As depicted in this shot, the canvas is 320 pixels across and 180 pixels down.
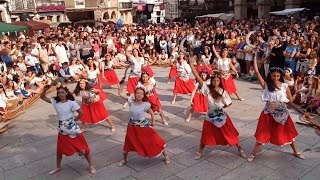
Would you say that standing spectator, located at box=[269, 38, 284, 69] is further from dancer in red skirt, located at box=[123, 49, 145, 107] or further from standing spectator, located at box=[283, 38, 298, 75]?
dancer in red skirt, located at box=[123, 49, 145, 107]

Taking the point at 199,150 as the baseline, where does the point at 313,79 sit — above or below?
above

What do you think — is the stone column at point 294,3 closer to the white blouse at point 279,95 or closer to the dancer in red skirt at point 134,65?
Answer: the dancer in red skirt at point 134,65

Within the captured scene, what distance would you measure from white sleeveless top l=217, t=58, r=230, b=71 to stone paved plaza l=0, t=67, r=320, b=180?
1280 millimetres

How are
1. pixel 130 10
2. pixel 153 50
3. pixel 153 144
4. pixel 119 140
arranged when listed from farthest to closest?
pixel 130 10 < pixel 153 50 < pixel 119 140 < pixel 153 144

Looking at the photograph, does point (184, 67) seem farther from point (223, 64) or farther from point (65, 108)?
point (65, 108)

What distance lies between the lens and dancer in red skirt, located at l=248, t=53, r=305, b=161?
5742 mm

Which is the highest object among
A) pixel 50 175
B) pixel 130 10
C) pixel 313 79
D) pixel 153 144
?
pixel 130 10

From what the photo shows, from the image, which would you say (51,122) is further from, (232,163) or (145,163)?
(232,163)

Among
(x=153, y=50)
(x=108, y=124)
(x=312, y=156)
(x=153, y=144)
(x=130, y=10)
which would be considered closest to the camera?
(x=153, y=144)

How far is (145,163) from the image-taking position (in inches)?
247

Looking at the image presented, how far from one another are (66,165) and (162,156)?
5.97 ft

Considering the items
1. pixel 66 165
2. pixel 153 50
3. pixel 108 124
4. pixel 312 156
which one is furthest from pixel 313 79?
pixel 153 50

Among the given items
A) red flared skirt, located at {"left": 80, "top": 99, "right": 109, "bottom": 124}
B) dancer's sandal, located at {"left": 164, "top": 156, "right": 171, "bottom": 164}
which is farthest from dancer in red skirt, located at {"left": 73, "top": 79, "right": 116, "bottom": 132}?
dancer's sandal, located at {"left": 164, "top": 156, "right": 171, "bottom": 164}

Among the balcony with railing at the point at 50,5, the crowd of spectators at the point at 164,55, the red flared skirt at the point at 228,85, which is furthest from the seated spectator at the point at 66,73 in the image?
the balcony with railing at the point at 50,5
